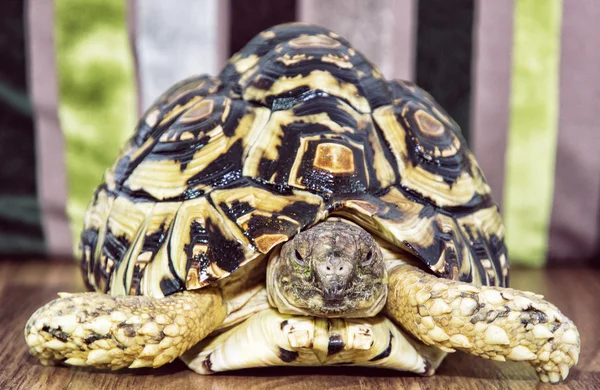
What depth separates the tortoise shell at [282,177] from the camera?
5.51 ft

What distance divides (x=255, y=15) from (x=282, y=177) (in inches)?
54.5

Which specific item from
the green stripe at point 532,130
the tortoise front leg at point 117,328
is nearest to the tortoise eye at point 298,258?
the tortoise front leg at point 117,328

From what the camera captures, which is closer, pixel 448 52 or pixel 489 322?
pixel 489 322

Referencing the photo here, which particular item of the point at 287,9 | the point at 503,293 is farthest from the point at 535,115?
the point at 503,293

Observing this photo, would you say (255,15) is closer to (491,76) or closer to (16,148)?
(491,76)

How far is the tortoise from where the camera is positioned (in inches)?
63.4

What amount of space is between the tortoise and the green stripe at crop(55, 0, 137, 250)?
1043 millimetres

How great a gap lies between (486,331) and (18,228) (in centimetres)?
205

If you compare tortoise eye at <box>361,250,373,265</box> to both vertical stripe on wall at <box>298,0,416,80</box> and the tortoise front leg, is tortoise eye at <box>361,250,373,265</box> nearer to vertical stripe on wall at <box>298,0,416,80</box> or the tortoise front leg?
the tortoise front leg

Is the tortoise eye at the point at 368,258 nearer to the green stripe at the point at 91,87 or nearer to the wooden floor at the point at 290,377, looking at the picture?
the wooden floor at the point at 290,377

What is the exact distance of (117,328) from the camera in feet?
5.23

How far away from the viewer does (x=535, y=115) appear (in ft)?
9.84

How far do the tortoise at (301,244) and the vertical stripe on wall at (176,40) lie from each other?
981mm

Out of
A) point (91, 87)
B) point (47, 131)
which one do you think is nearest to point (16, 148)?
point (47, 131)
